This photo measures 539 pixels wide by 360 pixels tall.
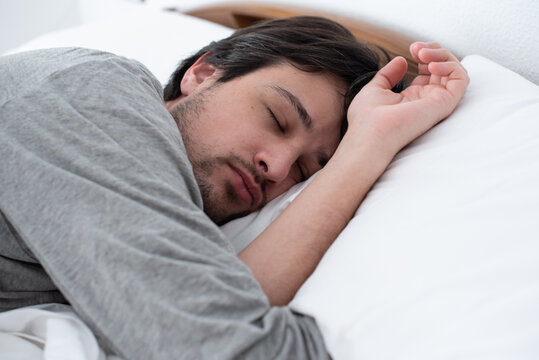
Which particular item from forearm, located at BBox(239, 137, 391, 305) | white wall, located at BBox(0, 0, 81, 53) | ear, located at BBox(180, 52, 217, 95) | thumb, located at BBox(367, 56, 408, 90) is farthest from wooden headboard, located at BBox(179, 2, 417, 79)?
white wall, located at BBox(0, 0, 81, 53)

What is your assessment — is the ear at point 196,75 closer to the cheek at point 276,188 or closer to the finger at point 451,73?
the cheek at point 276,188

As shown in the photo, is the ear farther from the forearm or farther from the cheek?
the forearm

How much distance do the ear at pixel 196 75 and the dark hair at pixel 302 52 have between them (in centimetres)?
2

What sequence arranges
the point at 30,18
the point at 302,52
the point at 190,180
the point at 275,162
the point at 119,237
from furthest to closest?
the point at 30,18
the point at 302,52
the point at 275,162
the point at 190,180
the point at 119,237

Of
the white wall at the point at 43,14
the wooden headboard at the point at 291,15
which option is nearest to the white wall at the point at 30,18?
the white wall at the point at 43,14

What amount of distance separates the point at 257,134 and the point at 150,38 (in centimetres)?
84

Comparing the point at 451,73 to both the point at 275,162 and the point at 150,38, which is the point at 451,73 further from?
the point at 150,38

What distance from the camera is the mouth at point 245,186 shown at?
2.83ft

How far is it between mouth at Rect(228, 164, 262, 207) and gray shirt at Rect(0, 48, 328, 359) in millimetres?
187

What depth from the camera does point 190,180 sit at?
2.21ft

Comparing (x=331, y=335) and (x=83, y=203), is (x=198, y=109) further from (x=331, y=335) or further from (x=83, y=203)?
(x=331, y=335)

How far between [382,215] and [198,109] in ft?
1.52

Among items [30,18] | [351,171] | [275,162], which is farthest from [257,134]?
[30,18]

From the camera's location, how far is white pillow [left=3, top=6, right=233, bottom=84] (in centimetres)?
144
